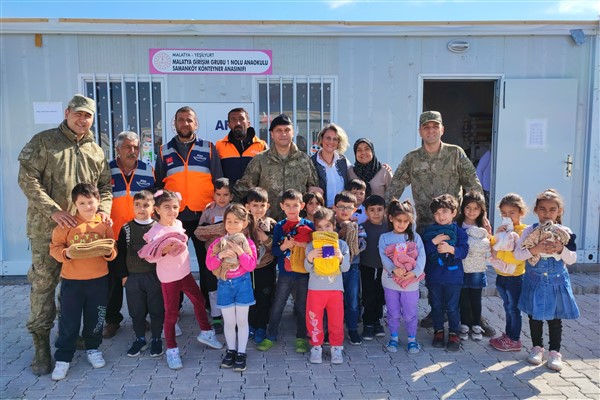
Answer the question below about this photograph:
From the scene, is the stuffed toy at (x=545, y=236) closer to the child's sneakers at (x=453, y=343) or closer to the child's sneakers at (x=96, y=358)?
the child's sneakers at (x=453, y=343)

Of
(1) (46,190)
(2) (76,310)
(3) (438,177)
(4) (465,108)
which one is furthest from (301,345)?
(4) (465,108)

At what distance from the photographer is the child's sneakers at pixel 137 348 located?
364 cm

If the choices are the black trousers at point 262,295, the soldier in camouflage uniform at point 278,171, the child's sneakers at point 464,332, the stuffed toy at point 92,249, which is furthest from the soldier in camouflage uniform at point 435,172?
the stuffed toy at point 92,249

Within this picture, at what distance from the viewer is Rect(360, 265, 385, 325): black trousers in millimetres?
3939

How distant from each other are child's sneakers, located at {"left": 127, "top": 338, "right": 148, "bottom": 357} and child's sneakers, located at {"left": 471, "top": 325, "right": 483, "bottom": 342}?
2.80 metres

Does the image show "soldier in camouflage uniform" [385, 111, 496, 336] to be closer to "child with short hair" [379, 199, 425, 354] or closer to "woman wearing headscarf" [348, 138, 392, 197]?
"woman wearing headscarf" [348, 138, 392, 197]

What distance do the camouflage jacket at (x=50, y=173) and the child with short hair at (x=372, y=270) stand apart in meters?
2.15

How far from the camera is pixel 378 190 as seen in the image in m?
4.25

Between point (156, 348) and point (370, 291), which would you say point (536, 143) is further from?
point (156, 348)

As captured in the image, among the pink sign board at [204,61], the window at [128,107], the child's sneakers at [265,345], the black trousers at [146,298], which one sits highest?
the pink sign board at [204,61]

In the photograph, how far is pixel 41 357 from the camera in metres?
3.40

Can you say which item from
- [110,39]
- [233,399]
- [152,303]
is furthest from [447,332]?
[110,39]

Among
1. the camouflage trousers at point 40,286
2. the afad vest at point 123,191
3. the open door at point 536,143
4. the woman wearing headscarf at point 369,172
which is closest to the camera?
the camouflage trousers at point 40,286

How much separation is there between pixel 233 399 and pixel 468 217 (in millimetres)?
2351
